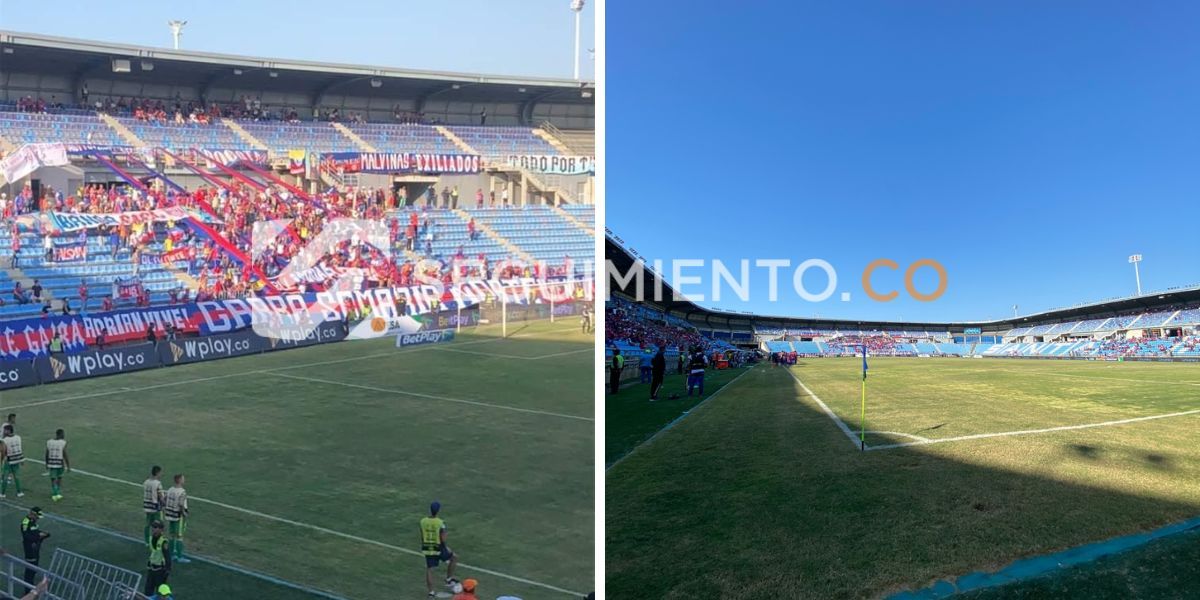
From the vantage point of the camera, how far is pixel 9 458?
798 cm

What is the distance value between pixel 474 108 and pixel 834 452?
3167 centimetres

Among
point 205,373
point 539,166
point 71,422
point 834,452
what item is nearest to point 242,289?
point 205,373

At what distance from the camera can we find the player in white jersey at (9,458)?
7.90 m

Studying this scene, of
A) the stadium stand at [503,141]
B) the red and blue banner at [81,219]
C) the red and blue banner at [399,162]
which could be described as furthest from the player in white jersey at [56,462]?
the stadium stand at [503,141]

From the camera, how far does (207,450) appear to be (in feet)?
32.0

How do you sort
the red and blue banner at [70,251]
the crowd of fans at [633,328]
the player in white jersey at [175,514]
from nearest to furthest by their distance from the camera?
the player in white jersey at [175,514] → the crowd of fans at [633,328] → the red and blue banner at [70,251]

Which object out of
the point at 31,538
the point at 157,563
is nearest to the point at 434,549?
the point at 157,563

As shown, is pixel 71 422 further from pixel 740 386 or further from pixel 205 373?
pixel 740 386

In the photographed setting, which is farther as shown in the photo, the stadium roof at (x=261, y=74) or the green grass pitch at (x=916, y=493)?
the stadium roof at (x=261, y=74)

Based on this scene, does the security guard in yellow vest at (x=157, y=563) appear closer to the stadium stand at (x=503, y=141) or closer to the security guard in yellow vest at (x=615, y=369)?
the security guard in yellow vest at (x=615, y=369)

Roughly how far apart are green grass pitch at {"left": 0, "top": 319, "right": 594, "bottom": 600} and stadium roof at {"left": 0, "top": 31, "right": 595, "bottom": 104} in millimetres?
14579

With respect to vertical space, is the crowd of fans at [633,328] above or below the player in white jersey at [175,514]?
above

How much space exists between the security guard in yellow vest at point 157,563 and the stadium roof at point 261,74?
23989 millimetres

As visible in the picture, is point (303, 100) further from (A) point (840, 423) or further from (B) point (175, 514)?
(A) point (840, 423)
